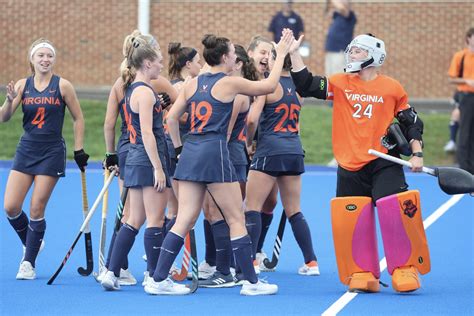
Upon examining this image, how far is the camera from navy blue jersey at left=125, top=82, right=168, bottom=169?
9070 millimetres

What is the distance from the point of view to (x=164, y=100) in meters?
9.66

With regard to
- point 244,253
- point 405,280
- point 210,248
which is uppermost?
point 244,253

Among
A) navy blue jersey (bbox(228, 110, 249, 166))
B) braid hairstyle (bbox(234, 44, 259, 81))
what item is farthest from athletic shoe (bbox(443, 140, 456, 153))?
navy blue jersey (bbox(228, 110, 249, 166))

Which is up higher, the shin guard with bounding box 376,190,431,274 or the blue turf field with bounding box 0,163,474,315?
the shin guard with bounding box 376,190,431,274

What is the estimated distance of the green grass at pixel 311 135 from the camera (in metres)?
19.7

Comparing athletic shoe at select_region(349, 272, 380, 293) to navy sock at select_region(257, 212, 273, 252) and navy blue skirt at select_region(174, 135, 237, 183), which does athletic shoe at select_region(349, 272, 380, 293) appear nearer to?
navy blue skirt at select_region(174, 135, 237, 183)

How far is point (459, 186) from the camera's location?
7570 mm

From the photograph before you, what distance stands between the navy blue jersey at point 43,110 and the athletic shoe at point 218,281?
5.82ft

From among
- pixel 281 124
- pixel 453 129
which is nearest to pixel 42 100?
pixel 281 124

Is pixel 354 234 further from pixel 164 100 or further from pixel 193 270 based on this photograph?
pixel 164 100

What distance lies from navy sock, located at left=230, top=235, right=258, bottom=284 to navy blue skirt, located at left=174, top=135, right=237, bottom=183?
1.51 feet

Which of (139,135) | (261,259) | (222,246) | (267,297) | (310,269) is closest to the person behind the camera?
(267,297)

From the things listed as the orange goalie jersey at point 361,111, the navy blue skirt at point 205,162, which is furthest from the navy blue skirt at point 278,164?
the navy blue skirt at point 205,162

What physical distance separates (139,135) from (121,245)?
0.85 meters
